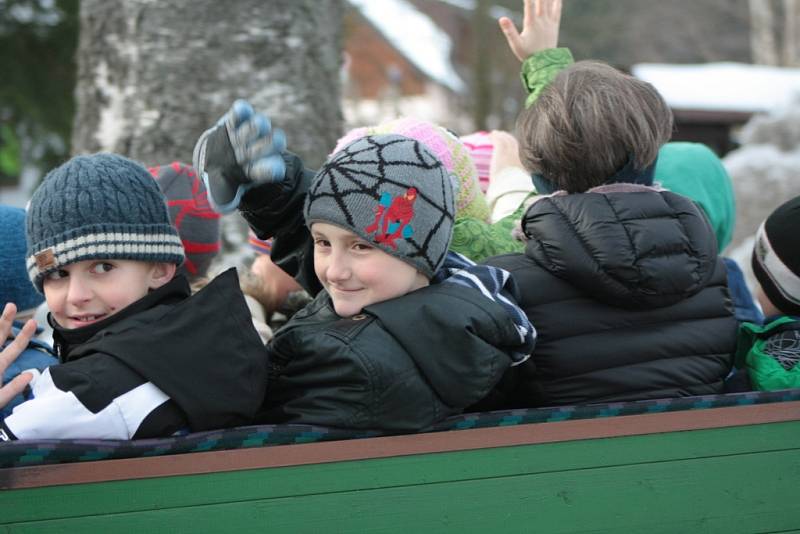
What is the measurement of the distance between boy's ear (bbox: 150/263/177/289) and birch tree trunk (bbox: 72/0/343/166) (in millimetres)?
1852

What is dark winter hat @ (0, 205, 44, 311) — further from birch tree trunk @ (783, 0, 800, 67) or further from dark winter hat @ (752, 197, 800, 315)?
birch tree trunk @ (783, 0, 800, 67)

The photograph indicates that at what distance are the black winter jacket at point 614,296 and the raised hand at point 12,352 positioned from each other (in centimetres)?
101

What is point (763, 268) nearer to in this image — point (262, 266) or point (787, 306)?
point (787, 306)

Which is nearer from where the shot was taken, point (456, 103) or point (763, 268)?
point (763, 268)

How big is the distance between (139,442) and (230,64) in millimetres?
2502

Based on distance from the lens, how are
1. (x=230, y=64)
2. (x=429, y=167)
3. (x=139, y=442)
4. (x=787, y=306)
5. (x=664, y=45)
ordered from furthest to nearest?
(x=664, y=45), (x=230, y=64), (x=787, y=306), (x=429, y=167), (x=139, y=442)

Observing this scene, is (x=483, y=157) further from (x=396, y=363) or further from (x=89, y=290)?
(x=89, y=290)

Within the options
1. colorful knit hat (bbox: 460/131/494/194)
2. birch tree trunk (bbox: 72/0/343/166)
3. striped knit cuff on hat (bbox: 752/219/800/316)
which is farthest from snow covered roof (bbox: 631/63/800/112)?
striped knit cuff on hat (bbox: 752/219/800/316)

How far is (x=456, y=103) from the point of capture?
57.4ft

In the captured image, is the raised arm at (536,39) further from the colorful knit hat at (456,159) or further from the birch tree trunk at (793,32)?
the birch tree trunk at (793,32)

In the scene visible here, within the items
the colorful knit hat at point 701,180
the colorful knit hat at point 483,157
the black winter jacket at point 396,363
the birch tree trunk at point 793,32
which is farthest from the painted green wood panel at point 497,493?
the birch tree trunk at point 793,32

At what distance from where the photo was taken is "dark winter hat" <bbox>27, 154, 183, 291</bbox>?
1.94 metres

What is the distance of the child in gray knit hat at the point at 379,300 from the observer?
186 centimetres

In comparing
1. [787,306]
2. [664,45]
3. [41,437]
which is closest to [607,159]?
[787,306]
